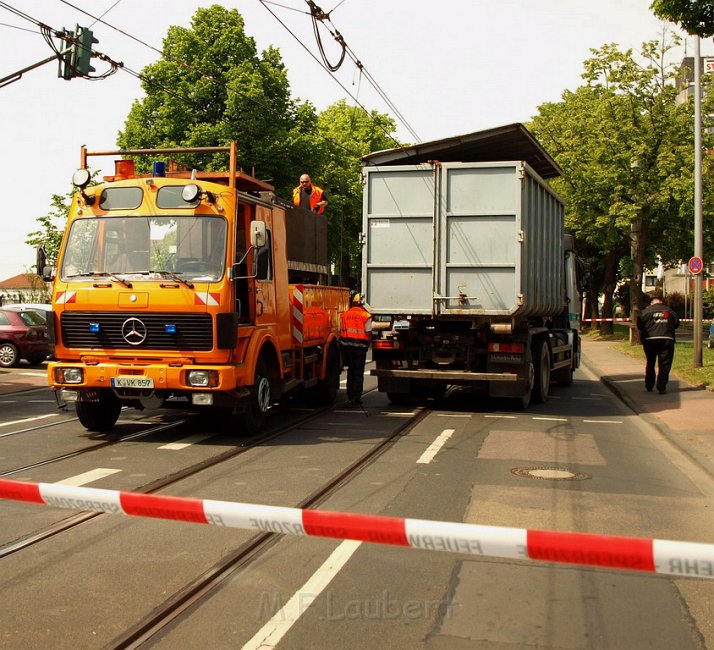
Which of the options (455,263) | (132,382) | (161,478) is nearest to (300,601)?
(161,478)

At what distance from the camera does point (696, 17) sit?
13484 mm

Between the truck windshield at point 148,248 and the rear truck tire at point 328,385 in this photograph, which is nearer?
the truck windshield at point 148,248

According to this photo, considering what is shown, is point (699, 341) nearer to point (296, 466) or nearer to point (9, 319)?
point (296, 466)

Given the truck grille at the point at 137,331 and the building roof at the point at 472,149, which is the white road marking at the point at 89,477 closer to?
the truck grille at the point at 137,331

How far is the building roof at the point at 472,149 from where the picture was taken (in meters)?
13.6

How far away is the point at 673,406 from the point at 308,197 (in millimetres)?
6687

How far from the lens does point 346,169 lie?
46.8 meters

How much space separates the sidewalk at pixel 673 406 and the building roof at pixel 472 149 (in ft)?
15.0

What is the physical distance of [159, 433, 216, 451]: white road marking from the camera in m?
9.86

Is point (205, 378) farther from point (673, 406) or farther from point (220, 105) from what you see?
point (220, 105)

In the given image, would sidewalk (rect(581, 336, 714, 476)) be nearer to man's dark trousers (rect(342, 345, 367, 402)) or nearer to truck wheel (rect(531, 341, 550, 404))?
truck wheel (rect(531, 341, 550, 404))

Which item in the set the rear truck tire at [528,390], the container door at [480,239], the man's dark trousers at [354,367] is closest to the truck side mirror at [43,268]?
the man's dark trousers at [354,367]

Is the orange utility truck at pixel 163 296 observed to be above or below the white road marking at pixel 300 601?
above

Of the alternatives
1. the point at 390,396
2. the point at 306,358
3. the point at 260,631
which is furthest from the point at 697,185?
the point at 260,631
